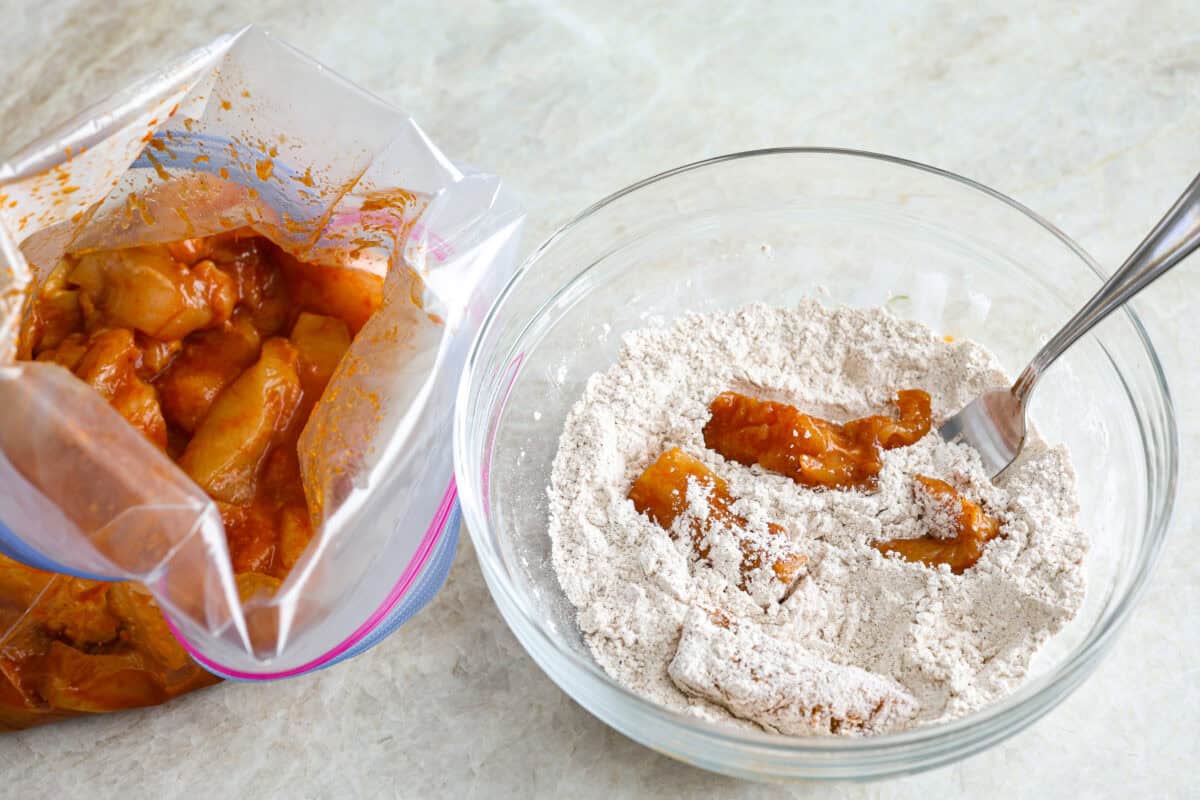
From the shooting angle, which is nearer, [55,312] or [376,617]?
[376,617]

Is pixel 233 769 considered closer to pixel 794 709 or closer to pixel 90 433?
pixel 90 433

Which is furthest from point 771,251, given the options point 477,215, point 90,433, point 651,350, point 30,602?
point 30,602

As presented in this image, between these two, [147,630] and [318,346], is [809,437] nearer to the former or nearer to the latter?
[318,346]

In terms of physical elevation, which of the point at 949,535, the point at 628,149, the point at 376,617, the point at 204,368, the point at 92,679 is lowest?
the point at 92,679

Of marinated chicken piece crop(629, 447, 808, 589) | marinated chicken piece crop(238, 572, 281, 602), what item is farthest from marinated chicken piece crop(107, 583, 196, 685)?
marinated chicken piece crop(629, 447, 808, 589)

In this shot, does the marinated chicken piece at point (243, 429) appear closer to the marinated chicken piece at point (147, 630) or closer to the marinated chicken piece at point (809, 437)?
the marinated chicken piece at point (147, 630)

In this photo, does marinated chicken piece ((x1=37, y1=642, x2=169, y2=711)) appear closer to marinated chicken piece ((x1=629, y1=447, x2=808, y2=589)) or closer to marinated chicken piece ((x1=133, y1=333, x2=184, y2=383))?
marinated chicken piece ((x1=133, y1=333, x2=184, y2=383))

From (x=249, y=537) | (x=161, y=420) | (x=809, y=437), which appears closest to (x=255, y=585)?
(x=249, y=537)
